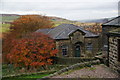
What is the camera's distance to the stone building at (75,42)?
27312 mm

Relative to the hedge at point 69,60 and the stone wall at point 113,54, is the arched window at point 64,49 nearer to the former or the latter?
the hedge at point 69,60

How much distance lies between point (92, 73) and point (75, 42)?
16946mm

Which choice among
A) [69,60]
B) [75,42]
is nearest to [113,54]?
[69,60]

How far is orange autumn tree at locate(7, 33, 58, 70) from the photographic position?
20000 millimetres

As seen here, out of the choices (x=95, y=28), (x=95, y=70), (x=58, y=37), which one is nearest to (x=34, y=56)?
(x=58, y=37)

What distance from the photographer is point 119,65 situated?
10656mm

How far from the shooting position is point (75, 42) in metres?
28.0

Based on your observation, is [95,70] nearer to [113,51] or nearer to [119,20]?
[113,51]

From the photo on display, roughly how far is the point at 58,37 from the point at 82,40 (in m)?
4.27

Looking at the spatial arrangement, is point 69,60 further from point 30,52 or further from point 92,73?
point 92,73

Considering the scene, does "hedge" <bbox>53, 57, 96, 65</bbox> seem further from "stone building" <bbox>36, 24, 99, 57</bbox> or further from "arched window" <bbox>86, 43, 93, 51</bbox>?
"arched window" <bbox>86, 43, 93, 51</bbox>

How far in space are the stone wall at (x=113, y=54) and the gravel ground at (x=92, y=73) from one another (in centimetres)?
43

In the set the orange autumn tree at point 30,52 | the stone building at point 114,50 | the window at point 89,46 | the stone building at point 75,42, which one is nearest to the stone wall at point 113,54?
the stone building at point 114,50

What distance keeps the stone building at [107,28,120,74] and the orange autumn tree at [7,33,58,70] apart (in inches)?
418
